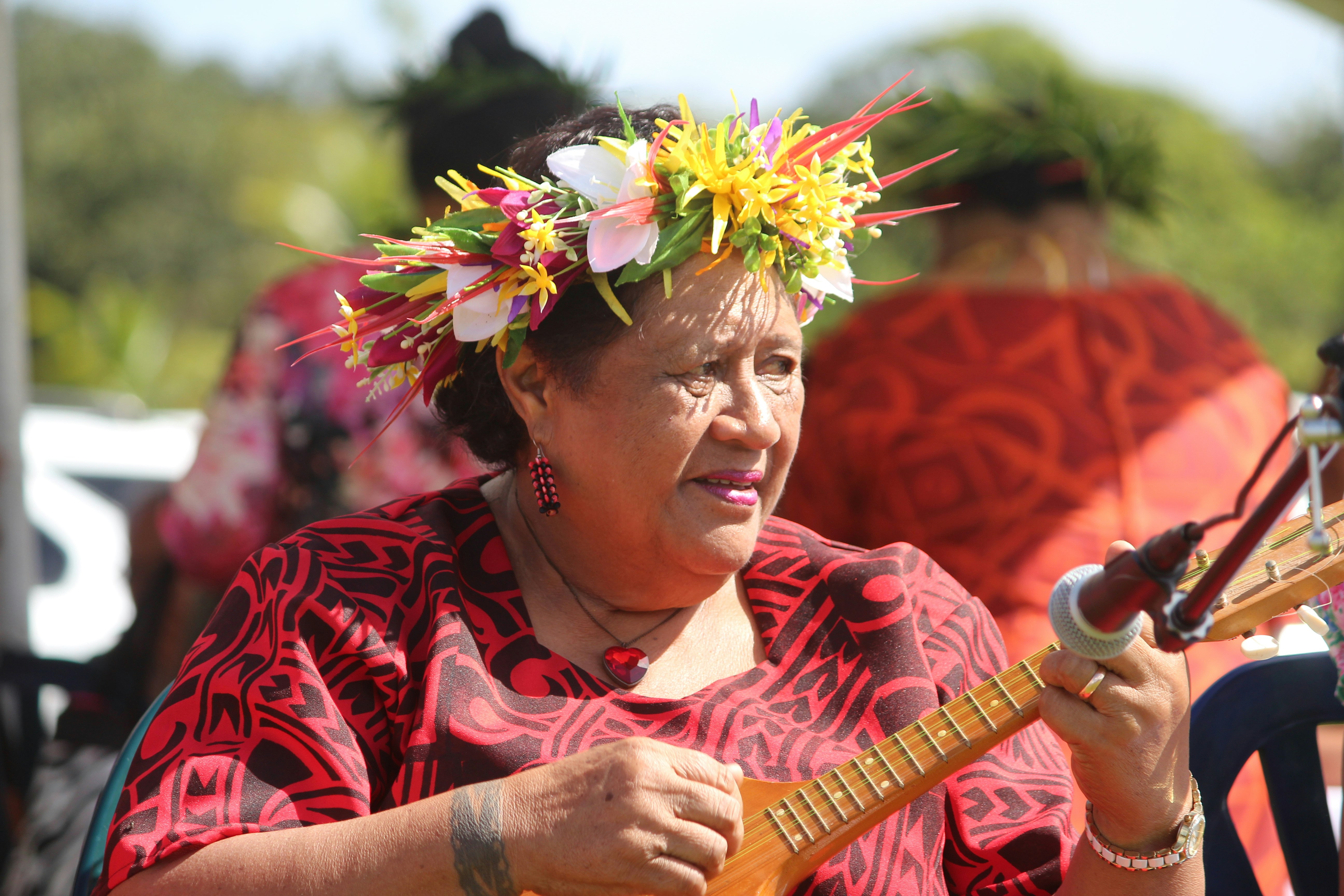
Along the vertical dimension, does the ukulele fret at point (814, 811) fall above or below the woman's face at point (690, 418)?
below

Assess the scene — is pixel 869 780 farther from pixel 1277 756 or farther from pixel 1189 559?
pixel 1277 756

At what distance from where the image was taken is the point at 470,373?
223cm

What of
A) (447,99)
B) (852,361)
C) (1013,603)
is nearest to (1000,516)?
(1013,603)

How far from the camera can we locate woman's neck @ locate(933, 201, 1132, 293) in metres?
3.52

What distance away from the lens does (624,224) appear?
6.25 ft

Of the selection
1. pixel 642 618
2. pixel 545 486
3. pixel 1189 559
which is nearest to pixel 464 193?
pixel 545 486

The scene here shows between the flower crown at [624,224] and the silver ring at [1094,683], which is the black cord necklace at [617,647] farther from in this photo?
the silver ring at [1094,683]

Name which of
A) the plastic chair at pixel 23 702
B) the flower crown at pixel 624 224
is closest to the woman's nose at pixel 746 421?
the flower crown at pixel 624 224

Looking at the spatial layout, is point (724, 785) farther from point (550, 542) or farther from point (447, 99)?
point (447, 99)

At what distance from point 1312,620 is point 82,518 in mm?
5364

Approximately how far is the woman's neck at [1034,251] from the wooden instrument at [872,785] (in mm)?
1847

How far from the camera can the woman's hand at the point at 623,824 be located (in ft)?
5.25

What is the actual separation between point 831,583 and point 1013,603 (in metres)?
1.14

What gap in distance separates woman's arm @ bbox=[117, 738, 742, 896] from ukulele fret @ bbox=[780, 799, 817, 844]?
160 mm
